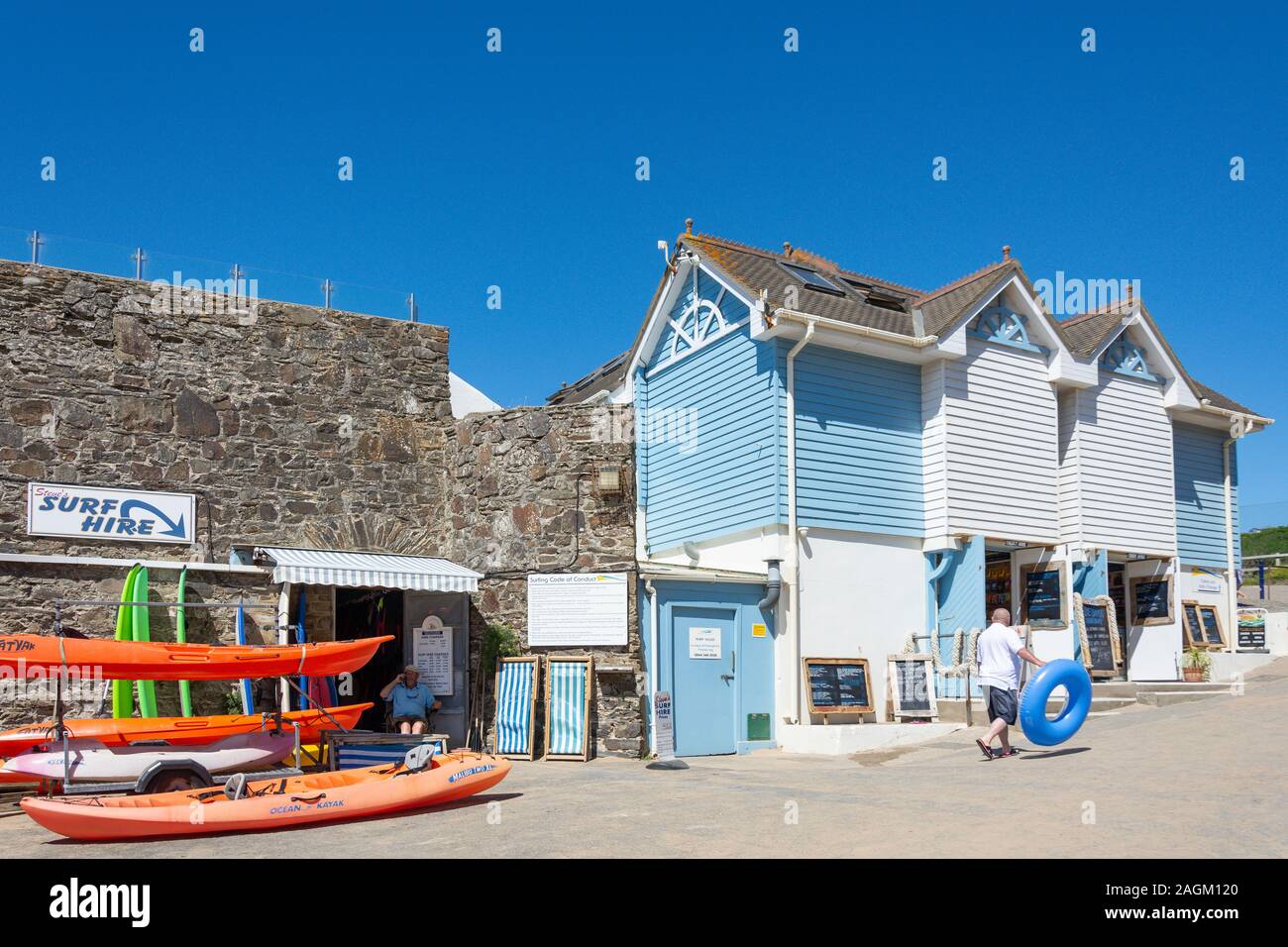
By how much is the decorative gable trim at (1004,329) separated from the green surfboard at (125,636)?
13106 millimetres

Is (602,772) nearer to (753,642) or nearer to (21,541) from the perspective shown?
(753,642)

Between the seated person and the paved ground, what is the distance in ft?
7.20

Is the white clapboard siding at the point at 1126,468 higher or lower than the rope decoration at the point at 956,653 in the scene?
higher

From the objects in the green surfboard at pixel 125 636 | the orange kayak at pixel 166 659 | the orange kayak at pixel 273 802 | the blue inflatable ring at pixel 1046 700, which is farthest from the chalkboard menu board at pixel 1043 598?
the green surfboard at pixel 125 636

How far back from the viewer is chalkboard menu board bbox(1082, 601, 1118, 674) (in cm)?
1953

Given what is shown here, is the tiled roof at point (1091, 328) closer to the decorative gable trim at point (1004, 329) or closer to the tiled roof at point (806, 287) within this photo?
the decorative gable trim at point (1004, 329)

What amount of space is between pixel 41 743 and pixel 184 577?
14.8ft

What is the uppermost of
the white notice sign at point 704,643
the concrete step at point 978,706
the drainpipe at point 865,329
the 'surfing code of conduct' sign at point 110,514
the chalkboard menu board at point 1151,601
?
the drainpipe at point 865,329

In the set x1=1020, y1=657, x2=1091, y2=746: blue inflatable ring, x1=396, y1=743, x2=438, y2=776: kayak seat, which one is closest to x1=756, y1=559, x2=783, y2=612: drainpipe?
x1=1020, y1=657, x2=1091, y2=746: blue inflatable ring

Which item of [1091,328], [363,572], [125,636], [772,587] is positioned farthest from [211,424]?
[1091,328]

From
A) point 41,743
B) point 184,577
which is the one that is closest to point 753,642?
point 184,577

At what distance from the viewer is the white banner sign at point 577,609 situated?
15.8 m

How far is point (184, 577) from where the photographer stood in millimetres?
14891

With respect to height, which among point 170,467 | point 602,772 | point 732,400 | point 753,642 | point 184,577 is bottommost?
point 602,772
